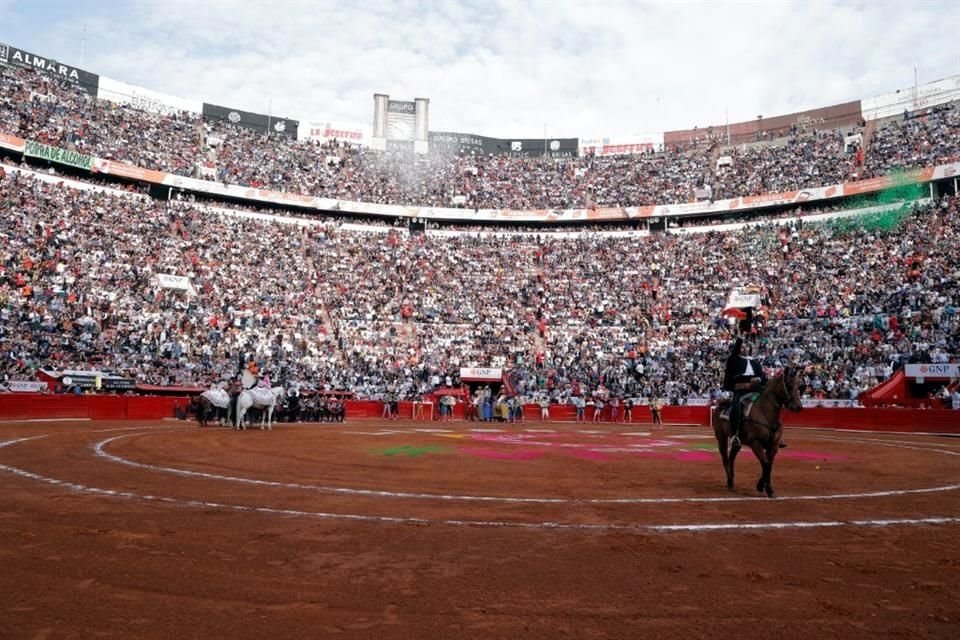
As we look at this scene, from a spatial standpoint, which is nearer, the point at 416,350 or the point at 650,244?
the point at 416,350

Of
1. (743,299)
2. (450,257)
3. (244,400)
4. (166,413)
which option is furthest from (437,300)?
(244,400)

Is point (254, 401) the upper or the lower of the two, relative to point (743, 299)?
lower

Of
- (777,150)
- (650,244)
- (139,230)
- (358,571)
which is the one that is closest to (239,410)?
(358,571)

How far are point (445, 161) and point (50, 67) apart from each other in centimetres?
3779

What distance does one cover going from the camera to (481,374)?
43812mm

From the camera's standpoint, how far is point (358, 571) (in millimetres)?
5754

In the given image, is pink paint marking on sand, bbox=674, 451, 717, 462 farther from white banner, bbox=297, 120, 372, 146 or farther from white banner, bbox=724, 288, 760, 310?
white banner, bbox=297, 120, 372, 146

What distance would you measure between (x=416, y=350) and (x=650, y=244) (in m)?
25.5

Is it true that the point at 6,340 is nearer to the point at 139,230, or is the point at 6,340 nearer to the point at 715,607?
the point at 139,230

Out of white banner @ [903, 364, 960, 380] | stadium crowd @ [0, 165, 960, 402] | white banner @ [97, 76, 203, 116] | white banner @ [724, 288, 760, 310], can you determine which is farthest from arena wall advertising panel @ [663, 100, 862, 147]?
white banner @ [97, 76, 203, 116]

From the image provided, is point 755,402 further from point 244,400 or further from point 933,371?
point 933,371

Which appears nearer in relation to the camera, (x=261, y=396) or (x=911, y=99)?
(x=261, y=396)

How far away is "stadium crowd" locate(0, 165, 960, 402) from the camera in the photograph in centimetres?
3666

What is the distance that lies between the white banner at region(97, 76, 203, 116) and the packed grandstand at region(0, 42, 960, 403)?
0.67 m
